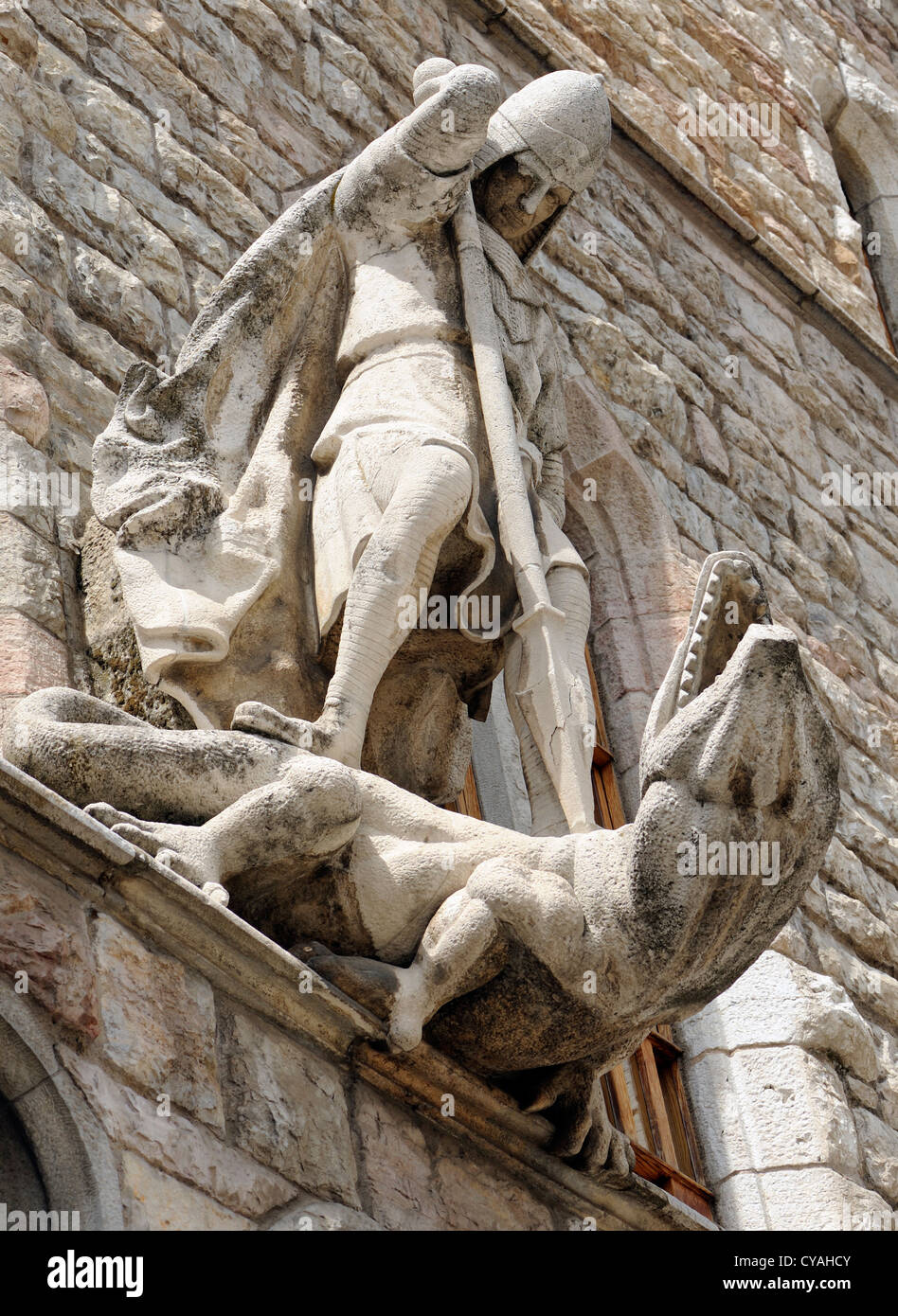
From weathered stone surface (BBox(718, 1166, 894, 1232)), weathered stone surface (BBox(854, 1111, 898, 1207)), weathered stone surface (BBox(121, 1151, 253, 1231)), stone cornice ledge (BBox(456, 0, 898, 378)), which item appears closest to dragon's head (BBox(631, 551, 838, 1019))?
weathered stone surface (BBox(121, 1151, 253, 1231))

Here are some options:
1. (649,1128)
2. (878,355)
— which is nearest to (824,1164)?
(649,1128)

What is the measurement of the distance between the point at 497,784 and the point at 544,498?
3.86 feet

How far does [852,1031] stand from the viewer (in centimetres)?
568

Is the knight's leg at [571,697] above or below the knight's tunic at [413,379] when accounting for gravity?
below

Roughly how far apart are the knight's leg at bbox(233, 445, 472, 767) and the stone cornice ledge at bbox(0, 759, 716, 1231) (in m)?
0.50

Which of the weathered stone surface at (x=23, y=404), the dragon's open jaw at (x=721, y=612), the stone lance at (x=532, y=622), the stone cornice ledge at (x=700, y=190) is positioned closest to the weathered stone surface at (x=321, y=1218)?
the stone lance at (x=532, y=622)

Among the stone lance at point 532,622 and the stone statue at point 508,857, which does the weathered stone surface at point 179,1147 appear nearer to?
the stone statue at point 508,857

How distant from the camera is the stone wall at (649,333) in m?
4.83

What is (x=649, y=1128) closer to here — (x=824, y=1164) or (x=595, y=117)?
(x=824, y=1164)

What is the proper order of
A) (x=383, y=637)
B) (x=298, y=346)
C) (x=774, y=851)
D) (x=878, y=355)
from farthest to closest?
(x=878, y=355)
(x=298, y=346)
(x=383, y=637)
(x=774, y=851)

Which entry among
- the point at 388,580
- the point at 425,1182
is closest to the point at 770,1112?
the point at 425,1182

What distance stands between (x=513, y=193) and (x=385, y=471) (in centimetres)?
101

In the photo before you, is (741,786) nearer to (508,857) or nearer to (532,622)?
(508,857)

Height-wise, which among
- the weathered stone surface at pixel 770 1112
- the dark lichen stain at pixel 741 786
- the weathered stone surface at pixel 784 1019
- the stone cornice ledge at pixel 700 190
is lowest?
the weathered stone surface at pixel 770 1112
